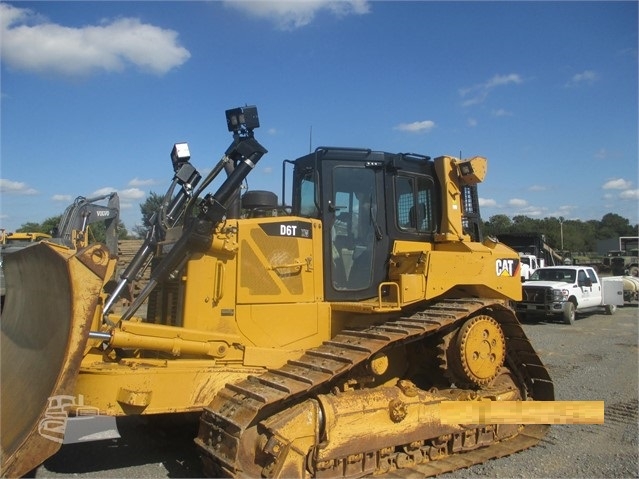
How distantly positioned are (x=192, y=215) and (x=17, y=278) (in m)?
1.76

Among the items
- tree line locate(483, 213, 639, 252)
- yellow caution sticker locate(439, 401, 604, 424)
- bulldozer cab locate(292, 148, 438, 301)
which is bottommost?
yellow caution sticker locate(439, 401, 604, 424)

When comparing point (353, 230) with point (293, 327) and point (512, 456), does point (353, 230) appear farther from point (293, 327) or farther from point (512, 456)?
point (512, 456)

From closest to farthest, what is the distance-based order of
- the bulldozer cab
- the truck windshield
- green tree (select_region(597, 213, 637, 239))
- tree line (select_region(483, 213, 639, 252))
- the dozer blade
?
1. the dozer blade
2. the bulldozer cab
3. the truck windshield
4. tree line (select_region(483, 213, 639, 252))
5. green tree (select_region(597, 213, 637, 239))

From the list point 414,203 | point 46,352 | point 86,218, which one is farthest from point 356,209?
point 86,218

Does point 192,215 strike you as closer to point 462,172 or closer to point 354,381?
point 354,381

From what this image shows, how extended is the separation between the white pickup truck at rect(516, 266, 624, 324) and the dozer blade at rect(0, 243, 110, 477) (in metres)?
15.3

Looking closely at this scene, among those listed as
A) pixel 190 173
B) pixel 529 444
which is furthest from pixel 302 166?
pixel 529 444

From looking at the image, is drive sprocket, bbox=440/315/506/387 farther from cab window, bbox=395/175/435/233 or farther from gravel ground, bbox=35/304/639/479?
cab window, bbox=395/175/435/233

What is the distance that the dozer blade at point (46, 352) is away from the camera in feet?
12.9

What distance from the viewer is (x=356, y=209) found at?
5.86 meters

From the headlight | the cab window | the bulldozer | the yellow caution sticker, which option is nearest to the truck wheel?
the headlight

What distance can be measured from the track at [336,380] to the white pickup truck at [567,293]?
1155cm

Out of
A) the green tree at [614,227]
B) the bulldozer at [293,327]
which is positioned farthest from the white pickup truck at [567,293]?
the green tree at [614,227]

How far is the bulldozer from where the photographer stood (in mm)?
4352
